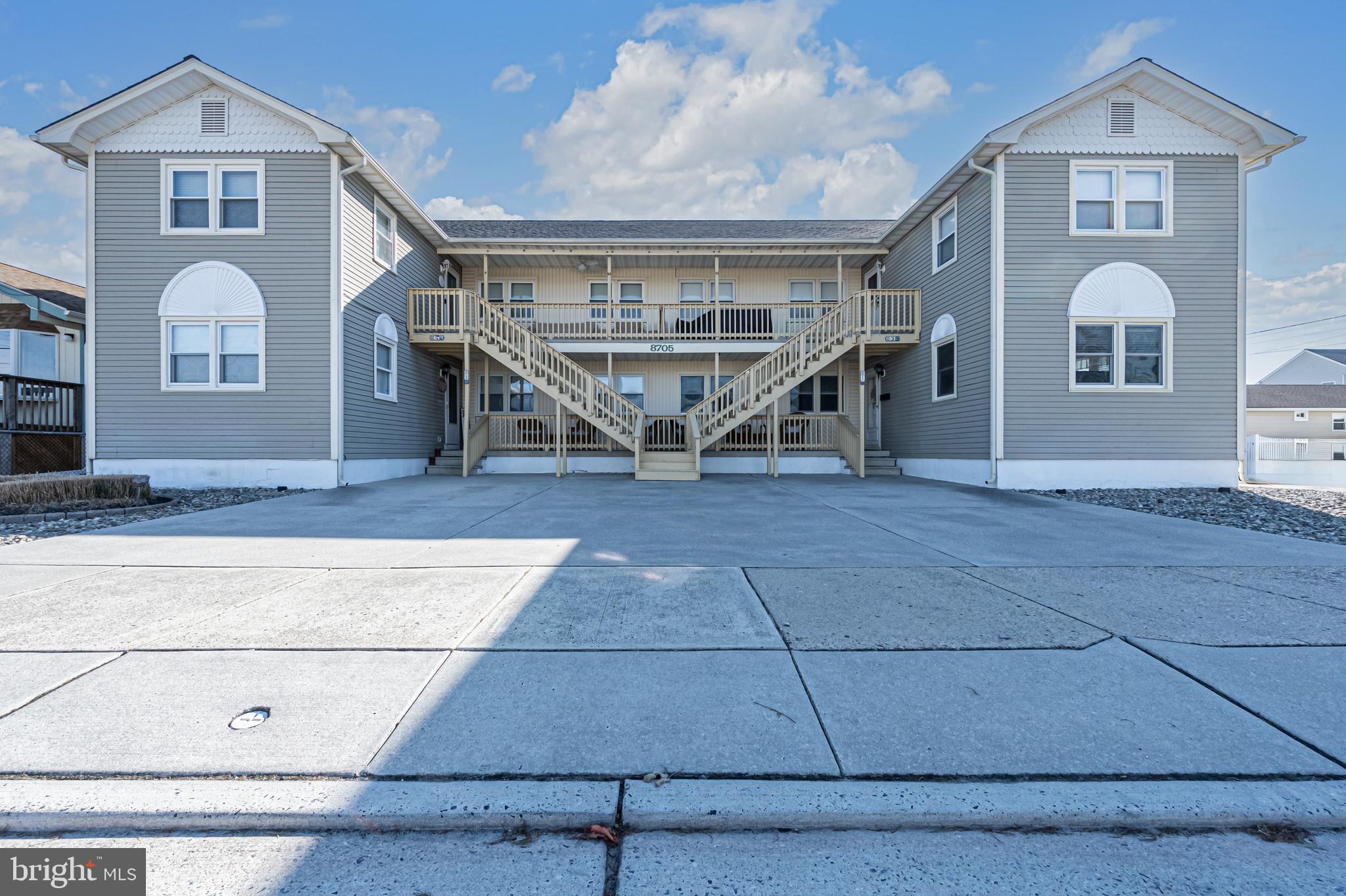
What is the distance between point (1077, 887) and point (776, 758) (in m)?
1.00

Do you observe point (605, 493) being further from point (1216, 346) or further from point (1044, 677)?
point (1216, 346)

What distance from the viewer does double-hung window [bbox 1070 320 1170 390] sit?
12.2 metres

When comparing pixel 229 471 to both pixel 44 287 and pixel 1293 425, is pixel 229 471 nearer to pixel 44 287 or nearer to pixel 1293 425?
pixel 44 287

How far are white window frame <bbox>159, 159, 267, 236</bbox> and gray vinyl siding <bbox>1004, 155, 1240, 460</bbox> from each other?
49.1ft

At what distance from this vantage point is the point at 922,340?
15.5 metres

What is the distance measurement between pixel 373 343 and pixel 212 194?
3.98 metres

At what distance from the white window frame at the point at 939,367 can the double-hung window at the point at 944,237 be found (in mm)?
1755

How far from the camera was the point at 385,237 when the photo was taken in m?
14.3

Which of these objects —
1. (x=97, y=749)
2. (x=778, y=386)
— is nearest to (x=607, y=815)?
(x=97, y=749)

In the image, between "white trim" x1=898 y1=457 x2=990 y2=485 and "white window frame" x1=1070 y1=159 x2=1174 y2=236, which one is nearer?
"white window frame" x1=1070 y1=159 x2=1174 y2=236

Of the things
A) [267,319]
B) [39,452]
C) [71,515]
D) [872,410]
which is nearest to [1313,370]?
[872,410]

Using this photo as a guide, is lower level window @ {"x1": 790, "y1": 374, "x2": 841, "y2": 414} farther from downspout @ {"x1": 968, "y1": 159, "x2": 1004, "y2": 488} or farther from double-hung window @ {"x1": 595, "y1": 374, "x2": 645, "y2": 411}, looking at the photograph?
downspout @ {"x1": 968, "y1": 159, "x2": 1004, "y2": 488}

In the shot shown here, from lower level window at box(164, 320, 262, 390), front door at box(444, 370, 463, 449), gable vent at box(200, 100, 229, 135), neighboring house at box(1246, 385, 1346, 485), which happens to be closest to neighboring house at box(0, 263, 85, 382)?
lower level window at box(164, 320, 262, 390)

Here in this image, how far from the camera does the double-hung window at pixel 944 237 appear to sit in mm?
13977
